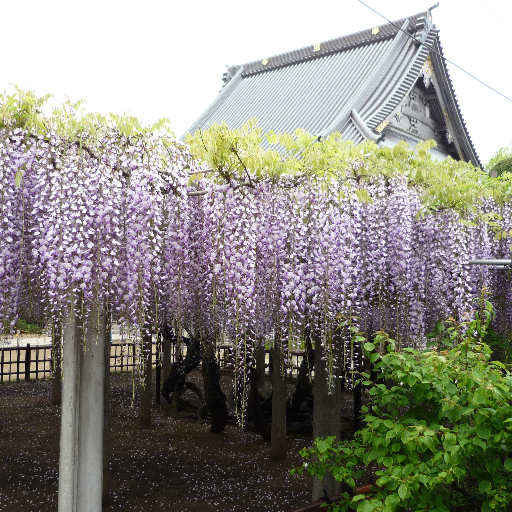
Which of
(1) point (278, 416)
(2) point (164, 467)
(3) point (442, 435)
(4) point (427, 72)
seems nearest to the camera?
(3) point (442, 435)

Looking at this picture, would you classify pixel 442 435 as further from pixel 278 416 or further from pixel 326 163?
pixel 278 416

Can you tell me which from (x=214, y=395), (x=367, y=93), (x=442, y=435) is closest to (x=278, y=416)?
(x=214, y=395)

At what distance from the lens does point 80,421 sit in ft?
11.8

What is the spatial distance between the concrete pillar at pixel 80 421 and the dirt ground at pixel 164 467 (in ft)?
Answer: 5.49

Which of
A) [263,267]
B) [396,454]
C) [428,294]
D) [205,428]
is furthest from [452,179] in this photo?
[205,428]

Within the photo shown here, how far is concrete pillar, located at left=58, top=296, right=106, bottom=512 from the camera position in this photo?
355cm

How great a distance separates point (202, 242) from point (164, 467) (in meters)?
3.74

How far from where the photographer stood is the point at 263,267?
3.97 metres

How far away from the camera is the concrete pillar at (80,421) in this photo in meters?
3.55

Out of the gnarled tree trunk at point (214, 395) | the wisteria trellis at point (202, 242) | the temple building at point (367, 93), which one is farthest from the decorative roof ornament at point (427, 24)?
the gnarled tree trunk at point (214, 395)

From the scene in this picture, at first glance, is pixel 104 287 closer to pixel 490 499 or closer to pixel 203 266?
pixel 203 266

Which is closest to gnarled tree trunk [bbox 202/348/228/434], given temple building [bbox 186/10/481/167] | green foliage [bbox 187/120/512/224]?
green foliage [bbox 187/120/512/224]

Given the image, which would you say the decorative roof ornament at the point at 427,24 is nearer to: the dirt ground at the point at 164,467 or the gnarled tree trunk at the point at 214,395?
the gnarled tree trunk at the point at 214,395

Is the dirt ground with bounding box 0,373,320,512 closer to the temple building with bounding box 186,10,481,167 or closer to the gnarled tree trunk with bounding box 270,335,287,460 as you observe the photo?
the gnarled tree trunk with bounding box 270,335,287,460
